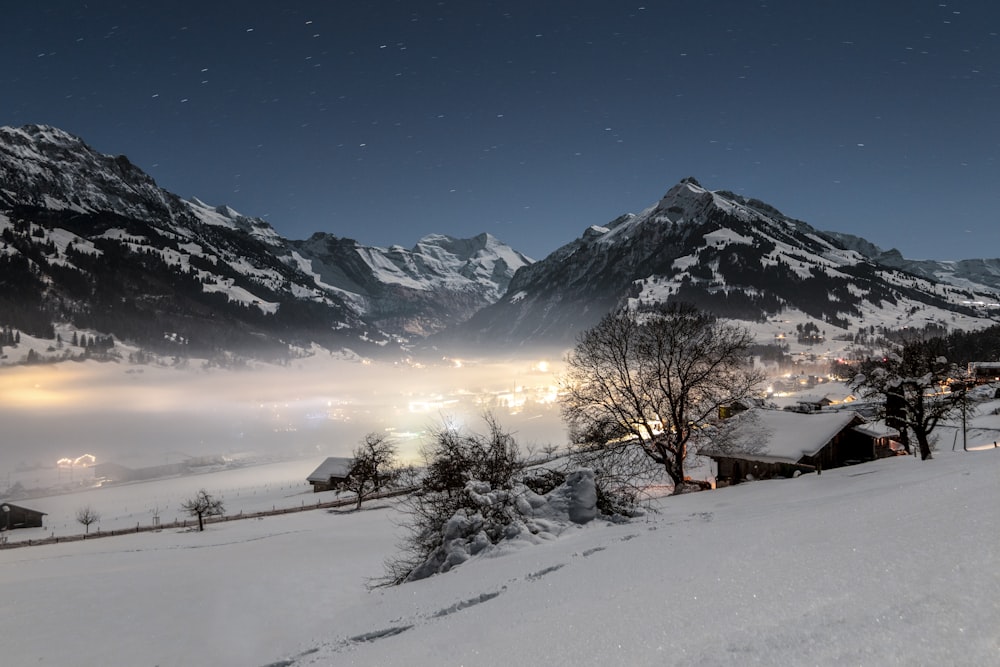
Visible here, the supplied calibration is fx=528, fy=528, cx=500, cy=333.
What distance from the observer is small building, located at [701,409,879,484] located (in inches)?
1210

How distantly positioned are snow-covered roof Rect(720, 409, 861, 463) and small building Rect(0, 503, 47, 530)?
334 ft

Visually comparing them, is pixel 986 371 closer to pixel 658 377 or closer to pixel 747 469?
pixel 747 469

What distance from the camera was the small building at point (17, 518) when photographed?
78.6 m

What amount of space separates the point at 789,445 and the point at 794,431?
1.96 meters

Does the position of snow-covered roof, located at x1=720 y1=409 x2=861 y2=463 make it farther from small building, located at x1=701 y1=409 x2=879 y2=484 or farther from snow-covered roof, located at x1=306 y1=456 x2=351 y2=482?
snow-covered roof, located at x1=306 y1=456 x2=351 y2=482

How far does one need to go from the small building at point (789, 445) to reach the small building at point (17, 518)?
99.9m

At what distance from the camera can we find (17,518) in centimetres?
8038

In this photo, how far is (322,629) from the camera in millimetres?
11109

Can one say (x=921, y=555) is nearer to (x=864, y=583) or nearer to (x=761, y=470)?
(x=864, y=583)

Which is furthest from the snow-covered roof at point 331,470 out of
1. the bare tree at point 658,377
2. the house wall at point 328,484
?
the bare tree at point 658,377

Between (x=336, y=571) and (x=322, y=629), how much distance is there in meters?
9.58

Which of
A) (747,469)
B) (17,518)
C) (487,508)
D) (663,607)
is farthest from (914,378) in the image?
(17,518)

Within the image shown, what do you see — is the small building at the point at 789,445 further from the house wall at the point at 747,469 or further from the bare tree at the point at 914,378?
the bare tree at the point at 914,378

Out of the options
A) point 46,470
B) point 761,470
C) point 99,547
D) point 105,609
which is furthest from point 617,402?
point 46,470
